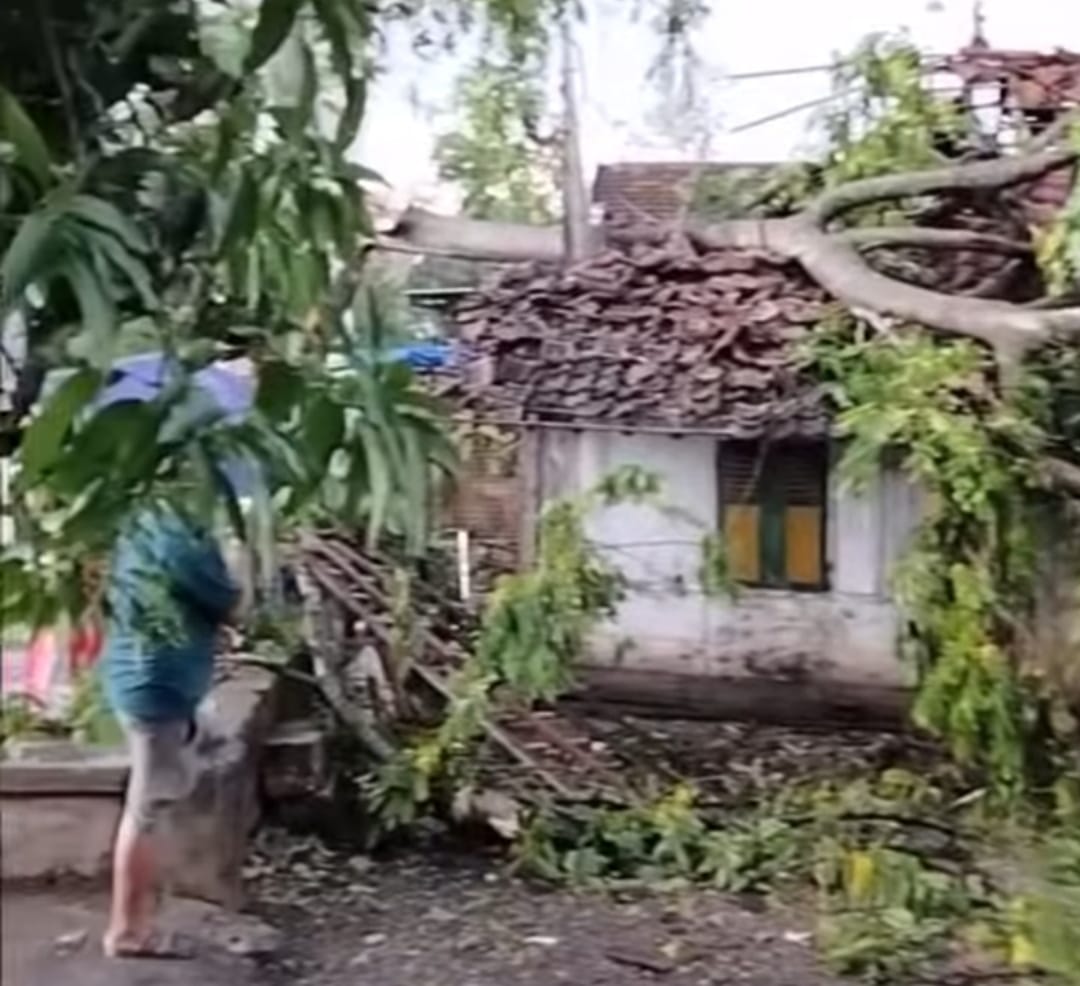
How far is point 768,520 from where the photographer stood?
241 centimetres

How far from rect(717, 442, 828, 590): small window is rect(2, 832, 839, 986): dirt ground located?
422 millimetres

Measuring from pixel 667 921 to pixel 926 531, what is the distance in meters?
0.57

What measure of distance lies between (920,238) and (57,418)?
5.91 feet

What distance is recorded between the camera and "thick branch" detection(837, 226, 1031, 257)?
89.7 inches

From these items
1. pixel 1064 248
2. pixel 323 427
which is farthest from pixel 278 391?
pixel 1064 248

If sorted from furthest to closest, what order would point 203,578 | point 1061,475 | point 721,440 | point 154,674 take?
1. point 721,440
2. point 1061,475
3. point 154,674
4. point 203,578

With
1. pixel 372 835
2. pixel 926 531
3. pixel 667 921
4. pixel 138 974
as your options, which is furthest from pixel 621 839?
pixel 138 974

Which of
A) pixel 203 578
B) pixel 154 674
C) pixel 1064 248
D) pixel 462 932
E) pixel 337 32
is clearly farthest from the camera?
pixel 462 932

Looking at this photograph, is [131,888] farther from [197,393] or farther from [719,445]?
[197,393]

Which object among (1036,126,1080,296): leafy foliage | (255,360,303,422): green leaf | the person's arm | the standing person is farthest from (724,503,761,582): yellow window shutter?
(255,360,303,422): green leaf

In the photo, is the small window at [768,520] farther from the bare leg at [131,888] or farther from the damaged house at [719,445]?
the bare leg at [131,888]

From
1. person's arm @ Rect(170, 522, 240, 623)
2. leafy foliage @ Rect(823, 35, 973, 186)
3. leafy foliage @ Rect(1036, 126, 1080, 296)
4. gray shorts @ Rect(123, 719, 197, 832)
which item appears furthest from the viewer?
leafy foliage @ Rect(823, 35, 973, 186)

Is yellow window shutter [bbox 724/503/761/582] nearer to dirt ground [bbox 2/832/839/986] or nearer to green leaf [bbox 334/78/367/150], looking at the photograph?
dirt ground [bbox 2/832/839/986]

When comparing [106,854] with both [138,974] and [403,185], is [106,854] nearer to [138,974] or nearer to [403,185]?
[138,974]
